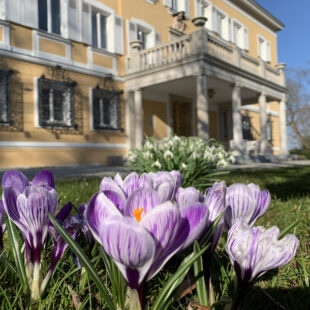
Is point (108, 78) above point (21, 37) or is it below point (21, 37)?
below

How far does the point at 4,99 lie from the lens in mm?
10031

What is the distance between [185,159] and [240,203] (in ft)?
11.0

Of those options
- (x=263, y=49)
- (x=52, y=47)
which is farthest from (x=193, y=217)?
(x=263, y=49)

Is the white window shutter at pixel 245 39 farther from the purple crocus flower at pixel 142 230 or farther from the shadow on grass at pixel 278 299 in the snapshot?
the purple crocus flower at pixel 142 230

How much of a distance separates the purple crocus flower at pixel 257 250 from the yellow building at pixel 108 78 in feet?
35.3

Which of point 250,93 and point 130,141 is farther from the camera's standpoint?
point 250,93

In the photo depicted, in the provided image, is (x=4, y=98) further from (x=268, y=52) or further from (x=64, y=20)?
A: (x=268, y=52)

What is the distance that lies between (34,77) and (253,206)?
11.7 meters

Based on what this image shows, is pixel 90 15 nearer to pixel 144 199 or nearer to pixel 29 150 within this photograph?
pixel 29 150

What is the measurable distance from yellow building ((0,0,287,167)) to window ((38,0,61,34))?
36mm

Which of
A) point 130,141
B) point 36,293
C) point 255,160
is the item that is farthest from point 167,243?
point 255,160

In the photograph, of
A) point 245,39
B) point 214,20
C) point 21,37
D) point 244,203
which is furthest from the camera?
point 245,39

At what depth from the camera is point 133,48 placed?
538 inches

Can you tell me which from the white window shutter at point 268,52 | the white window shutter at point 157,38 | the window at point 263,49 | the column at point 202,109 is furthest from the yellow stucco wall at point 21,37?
the white window shutter at point 268,52
